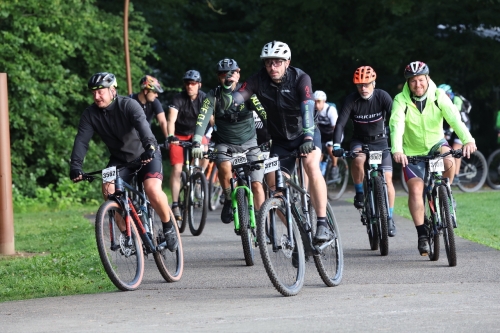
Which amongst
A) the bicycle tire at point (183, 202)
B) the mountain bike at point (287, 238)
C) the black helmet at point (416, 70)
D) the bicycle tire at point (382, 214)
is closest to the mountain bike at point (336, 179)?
the bicycle tire at point (183, 202)

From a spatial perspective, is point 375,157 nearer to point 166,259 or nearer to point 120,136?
point 166,259

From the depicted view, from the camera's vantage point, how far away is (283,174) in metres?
9.09

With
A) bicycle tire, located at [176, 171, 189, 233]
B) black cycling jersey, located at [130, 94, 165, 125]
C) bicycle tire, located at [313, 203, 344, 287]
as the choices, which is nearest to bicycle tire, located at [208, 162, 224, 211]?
bicycle tire, located at [176, 171, 189, 233]

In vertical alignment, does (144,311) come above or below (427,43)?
below

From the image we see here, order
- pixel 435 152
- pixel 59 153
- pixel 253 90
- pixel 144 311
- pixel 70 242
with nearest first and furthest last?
1. pixel 144 311
2. pixel 253 90
3. pixel 435 152
4. pixel 70 242
5. pixel 59 153

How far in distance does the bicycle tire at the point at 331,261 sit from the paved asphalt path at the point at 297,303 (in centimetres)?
11

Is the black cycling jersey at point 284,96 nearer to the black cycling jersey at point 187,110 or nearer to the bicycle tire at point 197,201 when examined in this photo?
the bicycle tire at point 197,201

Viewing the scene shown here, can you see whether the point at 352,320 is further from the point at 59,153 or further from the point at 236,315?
the point at 59,153

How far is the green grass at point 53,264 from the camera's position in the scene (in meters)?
9.72

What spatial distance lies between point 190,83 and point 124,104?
4694mm

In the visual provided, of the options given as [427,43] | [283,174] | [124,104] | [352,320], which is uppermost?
[427,43]

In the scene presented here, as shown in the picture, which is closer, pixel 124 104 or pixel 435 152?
pixel 124 104

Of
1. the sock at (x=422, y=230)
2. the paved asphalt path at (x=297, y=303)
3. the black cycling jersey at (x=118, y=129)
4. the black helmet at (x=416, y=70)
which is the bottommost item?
the paved asphalt path at (x=297, y=303)

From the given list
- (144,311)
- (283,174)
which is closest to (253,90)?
(283,174)
